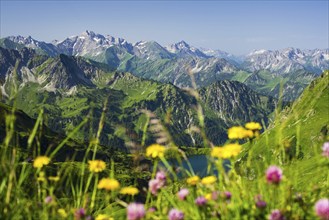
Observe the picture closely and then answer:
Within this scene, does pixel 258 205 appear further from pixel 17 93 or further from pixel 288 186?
pixel 17 93

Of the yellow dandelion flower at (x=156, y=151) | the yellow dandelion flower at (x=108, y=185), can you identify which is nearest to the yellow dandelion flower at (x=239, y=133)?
the yellow dandelion flower at (x=156, y=151)

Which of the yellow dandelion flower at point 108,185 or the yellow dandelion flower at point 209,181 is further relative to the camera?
the yellow dandelion flower at point 209,181

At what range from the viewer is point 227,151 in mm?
4445

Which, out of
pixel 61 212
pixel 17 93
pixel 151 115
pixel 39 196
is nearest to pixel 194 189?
pixel 151 115

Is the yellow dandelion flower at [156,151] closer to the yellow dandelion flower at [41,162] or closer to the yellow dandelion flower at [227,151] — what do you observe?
the yellow dandelion flower at [227,151]

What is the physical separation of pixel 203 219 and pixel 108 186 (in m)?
1.11

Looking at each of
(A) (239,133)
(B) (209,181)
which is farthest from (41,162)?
(A) (239,133)

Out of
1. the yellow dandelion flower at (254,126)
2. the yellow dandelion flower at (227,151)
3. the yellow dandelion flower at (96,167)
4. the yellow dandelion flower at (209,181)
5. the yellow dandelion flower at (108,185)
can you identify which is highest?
the yellow dandelion flower at (254,126)

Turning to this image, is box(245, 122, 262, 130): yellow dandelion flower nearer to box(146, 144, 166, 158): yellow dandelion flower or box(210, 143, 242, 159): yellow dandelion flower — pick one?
box(210, 143, 242, 159): yellow dandelion flower

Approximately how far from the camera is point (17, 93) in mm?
5027

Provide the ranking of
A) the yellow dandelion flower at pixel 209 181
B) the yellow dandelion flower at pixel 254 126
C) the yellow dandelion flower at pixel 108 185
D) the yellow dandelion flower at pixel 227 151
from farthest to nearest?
the yellow dandelion flower at pixel 254 126 → the yellow dandelion flower at pixel 209 181 → the yellow dandelion flower at pixel 227 151 → the yellow dandelion flower at pixel 108 185

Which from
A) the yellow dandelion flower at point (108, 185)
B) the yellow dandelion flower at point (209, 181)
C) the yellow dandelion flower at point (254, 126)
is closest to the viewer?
the yellow dandelion flower at point (108, 185)

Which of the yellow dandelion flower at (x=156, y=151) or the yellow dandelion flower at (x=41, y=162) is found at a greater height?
the yellow dandelion flower at (x=41, y=162)

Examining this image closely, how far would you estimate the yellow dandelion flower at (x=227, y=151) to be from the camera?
4339 mm
